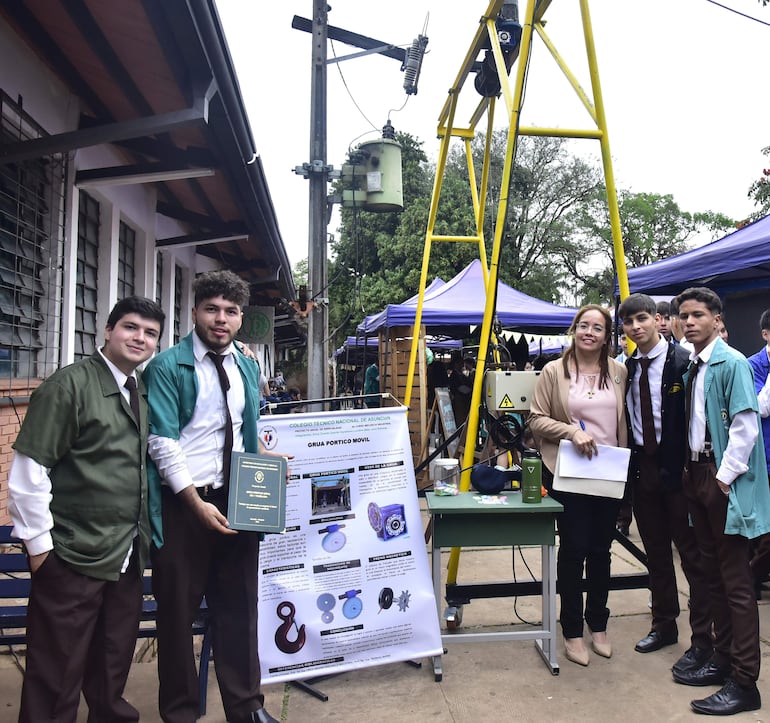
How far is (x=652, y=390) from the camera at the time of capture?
3.21 meters

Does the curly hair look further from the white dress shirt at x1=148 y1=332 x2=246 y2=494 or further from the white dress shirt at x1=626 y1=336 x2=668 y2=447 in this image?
the white dress shirt at x1=626 y1=336 x2=668 y2=447

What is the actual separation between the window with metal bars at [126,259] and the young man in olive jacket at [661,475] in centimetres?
452

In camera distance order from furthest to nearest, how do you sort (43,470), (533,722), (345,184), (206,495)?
(345,184), (533,722), (206,495), (43,470)

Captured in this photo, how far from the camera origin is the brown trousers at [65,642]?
2.00 m

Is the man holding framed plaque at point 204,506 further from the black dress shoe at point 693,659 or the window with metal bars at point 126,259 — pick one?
the window with metal bars at point 126,259

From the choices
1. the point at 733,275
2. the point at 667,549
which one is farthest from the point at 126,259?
the point at 733,275

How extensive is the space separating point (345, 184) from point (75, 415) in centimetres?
668

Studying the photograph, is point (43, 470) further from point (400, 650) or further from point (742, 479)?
point (742, 479)

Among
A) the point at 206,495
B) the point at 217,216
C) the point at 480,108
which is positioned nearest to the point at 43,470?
the point at 206,495

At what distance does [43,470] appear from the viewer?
6.43ft

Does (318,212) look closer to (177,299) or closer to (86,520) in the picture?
(177,299)

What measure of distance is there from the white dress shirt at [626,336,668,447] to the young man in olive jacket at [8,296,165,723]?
247cm

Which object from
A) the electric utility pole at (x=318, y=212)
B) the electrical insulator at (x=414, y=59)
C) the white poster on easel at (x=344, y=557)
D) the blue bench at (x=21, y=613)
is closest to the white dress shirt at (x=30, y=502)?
the blue bench at (x=21, y=613)

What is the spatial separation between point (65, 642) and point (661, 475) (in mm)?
2765
